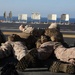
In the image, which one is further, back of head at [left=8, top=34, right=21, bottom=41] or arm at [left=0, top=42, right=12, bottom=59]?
back of head at [left=8, top=34, right=21, bottom=41]

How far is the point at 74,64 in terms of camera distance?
28.4 feet

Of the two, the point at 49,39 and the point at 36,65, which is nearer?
the point at 36,65

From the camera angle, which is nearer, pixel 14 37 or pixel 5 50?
pixel 5 50

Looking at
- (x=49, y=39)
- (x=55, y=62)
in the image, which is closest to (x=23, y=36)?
(x=49, y=39)

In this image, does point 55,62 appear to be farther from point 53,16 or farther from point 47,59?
point 53,16

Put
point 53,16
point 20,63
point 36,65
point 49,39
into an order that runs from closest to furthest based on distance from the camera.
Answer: point 20,63 < point 36,65 < point 49,39 < point 53,16

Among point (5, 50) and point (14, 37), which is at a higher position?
point (14, 37)

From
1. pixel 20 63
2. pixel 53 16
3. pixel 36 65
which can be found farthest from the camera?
pixel 53 16

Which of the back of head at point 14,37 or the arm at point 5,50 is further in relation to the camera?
the back of head at point 14,37

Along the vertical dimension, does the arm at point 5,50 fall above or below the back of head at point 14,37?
below

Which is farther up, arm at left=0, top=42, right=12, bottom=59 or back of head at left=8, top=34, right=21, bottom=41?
back of head at left=8, top=34, right=21, bottom=41

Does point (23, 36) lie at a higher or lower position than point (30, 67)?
higher

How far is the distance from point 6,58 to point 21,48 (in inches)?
21.9

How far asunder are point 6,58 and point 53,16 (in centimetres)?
3485
